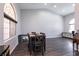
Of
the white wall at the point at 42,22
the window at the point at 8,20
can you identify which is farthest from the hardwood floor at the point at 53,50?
the white wall at the point at 42,22

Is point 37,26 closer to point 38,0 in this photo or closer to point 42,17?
point 42,17

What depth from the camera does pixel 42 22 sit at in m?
9.87

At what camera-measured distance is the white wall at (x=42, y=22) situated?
8.98 meters

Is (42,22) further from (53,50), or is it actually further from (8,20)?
(8,20)

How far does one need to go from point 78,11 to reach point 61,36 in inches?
183

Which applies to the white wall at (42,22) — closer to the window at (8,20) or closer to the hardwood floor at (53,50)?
the hardwood floor at (53,50)

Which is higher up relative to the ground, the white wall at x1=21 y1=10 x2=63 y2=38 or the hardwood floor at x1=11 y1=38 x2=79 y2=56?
the white wall at x1=21 y1=10 x2=63 y2=38

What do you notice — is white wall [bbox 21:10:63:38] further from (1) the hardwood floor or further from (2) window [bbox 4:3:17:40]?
(2) window [bbox 4:3:17:40]

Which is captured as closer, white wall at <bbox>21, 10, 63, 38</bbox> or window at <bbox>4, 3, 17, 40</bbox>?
window at <bbox>4, 3, 17, 40</bbox>

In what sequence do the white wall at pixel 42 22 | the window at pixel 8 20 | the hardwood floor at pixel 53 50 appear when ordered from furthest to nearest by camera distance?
the white wall at pixel 42 22, the hardwood floor at pixel 53 50, the window at pixel 8 20

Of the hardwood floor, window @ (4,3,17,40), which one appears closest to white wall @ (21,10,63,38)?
the hardwood floor

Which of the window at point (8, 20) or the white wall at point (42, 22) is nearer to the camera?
the window at point (8, 20)

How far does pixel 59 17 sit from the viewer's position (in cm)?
945

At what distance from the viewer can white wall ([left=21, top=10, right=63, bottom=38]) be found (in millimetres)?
8984
